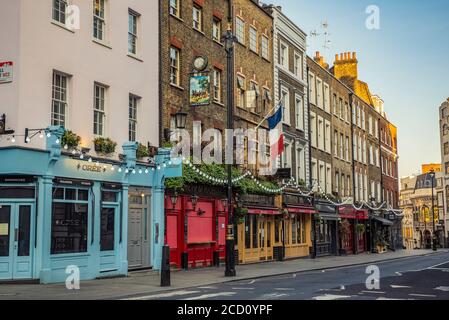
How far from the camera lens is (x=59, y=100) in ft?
63.3

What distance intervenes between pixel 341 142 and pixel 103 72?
30698mm

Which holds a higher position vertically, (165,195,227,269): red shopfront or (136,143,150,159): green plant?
(136,143,150,159): green plant

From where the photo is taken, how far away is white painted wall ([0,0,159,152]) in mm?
17922

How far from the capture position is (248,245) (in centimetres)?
3116

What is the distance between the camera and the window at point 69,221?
18734mm

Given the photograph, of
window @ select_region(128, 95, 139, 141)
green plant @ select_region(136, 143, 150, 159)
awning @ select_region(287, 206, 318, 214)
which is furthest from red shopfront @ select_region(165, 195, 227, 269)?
awning @ select_region(287, 206, 318, 214)

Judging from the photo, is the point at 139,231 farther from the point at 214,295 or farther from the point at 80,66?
the point at 214,295

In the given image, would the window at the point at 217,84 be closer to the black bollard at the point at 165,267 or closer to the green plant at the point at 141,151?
the green plant at the point at 141,151

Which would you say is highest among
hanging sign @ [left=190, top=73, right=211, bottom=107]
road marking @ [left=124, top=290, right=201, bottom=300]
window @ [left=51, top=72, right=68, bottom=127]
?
hanging sign @ [left=190, top=73, right=211, bottom=107]

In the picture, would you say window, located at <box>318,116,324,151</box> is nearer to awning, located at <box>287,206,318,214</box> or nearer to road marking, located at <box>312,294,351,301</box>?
awning, located at <box>287,206,318,214</box>

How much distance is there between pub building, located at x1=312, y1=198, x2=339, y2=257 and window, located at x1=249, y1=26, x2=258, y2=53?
475 inches

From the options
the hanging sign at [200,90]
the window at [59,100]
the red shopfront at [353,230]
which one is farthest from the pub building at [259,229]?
the red shopfront at [353,230]

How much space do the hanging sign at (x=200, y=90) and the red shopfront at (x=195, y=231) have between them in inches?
155
